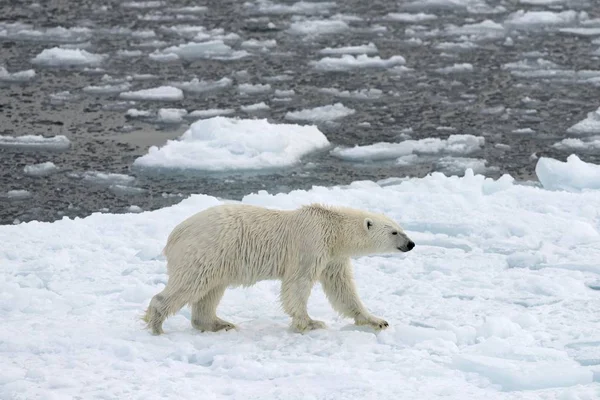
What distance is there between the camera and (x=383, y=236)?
5266 millimetres

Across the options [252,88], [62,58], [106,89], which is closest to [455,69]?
[252,88]

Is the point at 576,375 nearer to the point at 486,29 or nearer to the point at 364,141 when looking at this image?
the point at 364,141

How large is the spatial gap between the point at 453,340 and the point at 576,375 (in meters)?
0.66

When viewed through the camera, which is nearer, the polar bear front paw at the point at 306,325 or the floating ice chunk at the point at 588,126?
the polar bear front paw at the point at 306,325

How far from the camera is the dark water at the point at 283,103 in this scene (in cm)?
963

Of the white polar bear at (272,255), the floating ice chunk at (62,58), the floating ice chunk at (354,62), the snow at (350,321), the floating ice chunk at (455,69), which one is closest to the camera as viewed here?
the snow at (350,321)

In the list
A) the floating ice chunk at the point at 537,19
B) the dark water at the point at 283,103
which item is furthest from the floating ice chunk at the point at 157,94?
the floating ice chunk at the point at 537,19

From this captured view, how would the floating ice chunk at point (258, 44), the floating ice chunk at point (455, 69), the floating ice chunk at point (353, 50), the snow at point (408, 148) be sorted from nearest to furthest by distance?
the snow at point (408, 148), the floating ice chunk at point (455, 69), the floating ice chunk at point (353, 50), the floating ice chunk at point (258, 44)

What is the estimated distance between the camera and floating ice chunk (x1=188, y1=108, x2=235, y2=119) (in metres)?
11.9

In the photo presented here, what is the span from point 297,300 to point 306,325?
0.15 meters

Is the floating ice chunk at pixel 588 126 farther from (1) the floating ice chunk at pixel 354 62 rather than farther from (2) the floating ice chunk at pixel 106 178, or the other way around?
(2) the floating ice chunk at pixel 106 178

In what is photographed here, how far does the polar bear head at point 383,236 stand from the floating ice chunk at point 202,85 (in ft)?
26.4

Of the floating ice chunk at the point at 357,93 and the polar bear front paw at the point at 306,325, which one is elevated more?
the polar bear front paw at the point at 306,325

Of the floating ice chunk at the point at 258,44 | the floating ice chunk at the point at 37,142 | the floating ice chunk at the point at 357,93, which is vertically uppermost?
the floating ice chunk at the point at 258,44
